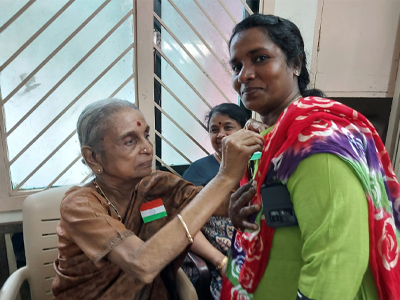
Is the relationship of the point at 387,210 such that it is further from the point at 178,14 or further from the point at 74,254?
the point at 178,14

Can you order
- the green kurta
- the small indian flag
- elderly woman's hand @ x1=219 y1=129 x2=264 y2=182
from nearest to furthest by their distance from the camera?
the green kurta < elderly woman's hand @ x1=219 y1=129 x2=264 y2=182 < the small indian flag

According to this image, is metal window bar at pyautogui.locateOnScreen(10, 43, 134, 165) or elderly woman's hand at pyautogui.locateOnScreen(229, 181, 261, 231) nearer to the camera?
elderly woman's hand at pyautogui.locateOnScreen(229, 181, 261, 231)

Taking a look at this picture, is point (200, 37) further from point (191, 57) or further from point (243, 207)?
point (243, 207)

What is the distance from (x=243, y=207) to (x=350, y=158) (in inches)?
13.2

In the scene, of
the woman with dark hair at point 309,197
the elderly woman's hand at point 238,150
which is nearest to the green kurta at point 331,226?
the woman with dark hair at point 309,197

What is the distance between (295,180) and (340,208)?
10 centimetres

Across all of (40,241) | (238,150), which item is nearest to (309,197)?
(238,150)

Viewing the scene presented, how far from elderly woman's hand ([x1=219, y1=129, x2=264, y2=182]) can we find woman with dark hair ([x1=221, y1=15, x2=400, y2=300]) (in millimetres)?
48

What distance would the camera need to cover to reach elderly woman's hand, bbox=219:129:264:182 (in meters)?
0.69

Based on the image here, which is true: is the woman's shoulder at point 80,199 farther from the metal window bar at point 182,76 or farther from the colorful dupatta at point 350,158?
the metal window bar at point 182,76

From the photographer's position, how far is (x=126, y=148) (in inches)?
37.1

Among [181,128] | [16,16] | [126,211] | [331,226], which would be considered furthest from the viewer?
[181,128]

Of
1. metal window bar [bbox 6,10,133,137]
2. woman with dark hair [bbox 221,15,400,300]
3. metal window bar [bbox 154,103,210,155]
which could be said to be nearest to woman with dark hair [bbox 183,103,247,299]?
metal window bar [bbox 154,103,210,155]

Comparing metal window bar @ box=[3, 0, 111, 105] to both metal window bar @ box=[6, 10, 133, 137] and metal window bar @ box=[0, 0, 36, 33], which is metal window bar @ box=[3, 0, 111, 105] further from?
metal window bar @ box=[0, 0, 36, 33]
